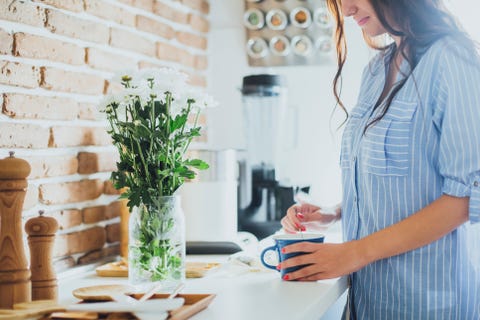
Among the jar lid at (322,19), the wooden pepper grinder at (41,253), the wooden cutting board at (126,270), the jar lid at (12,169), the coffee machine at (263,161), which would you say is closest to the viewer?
the jar lid at (12,169)

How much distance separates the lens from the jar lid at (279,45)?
2.30 metres

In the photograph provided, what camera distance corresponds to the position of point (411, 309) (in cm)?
125

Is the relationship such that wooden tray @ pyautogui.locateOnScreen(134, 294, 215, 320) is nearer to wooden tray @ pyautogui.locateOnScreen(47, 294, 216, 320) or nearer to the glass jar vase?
wooden tray @ pyautogui.locateOnScreen(47, 294, 216, 320)

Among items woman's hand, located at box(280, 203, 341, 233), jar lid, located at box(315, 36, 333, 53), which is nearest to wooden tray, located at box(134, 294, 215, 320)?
woman's hand, located at box(280, 203, 341, 233)

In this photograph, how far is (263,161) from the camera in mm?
2180

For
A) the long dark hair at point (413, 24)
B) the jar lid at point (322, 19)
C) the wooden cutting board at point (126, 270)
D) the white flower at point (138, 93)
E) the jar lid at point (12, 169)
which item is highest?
the jar lid at point (322, 19)

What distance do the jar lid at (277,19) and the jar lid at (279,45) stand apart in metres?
0.04

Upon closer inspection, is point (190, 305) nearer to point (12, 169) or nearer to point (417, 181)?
point (12, 169)

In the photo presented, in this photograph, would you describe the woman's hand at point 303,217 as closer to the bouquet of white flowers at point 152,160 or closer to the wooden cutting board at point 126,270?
the wooden cutting board at point 126,270

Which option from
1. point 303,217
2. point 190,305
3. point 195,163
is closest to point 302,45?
point 303,217

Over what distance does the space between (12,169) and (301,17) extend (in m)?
1.45

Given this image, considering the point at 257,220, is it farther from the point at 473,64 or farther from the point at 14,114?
the point at 473,64

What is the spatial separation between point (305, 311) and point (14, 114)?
0.72 metres

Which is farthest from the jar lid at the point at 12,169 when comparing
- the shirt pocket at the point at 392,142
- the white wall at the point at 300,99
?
the white wall at the point at 300,99
